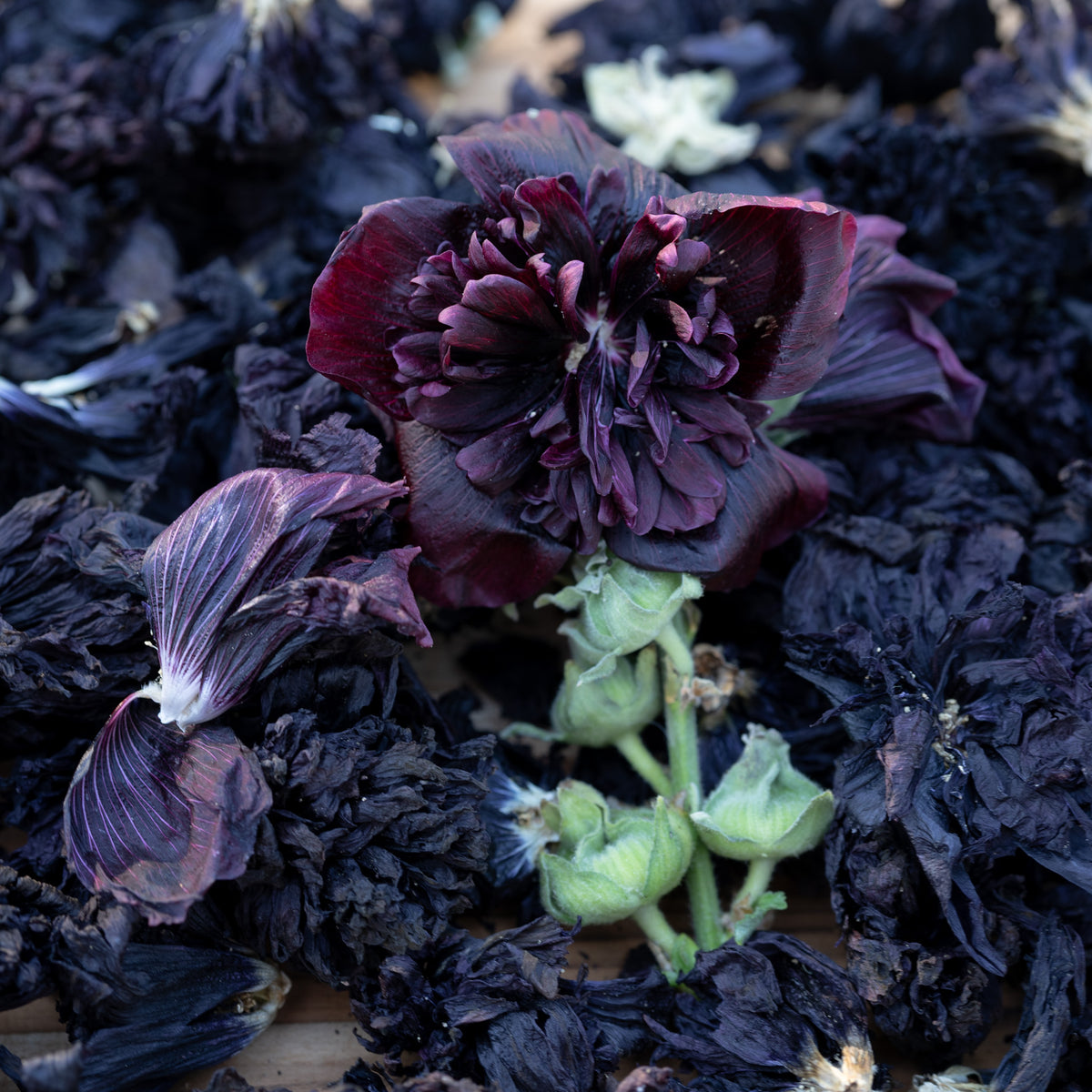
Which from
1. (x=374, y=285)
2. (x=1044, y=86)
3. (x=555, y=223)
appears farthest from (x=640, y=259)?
(x=1044, y=86)

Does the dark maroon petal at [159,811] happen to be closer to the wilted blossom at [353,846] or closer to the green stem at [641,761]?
the wilted blossom at [353,846]

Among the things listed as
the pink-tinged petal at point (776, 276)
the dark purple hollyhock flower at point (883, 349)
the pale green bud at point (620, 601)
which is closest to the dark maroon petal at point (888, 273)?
the dark purple hollyhock flower at point (883, 349)

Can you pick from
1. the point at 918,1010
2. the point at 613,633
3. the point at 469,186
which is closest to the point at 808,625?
the point at 613,633

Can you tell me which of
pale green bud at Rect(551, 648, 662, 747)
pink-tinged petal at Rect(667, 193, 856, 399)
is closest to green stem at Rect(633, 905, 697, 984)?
pale green bud at Rect(551, 648, 662, 747)

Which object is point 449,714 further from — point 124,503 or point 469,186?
point 469,186

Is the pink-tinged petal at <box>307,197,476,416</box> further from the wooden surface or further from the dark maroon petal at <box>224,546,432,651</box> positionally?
the wooden surface

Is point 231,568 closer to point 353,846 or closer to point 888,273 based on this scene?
point 353,846
